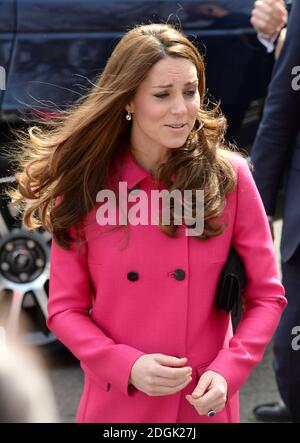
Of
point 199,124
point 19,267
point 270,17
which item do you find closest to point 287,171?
point 270,17

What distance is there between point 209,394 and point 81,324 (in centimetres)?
36

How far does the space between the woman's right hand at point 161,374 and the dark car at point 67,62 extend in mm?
1596

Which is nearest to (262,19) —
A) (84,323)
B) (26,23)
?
(26,23)

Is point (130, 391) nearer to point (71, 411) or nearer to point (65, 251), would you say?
point (65, 251)

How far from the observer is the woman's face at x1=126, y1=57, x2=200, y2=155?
7.16 ft

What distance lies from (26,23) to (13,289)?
1.10 meters

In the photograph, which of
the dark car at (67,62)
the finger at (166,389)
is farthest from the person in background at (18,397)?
the dark car at (67,62)

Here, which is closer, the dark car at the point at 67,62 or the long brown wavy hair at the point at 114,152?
the long brown wavy hair at the point at 114,152

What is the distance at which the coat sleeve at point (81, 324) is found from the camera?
7.19 ft

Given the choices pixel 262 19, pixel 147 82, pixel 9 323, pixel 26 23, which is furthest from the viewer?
pixel 9 323

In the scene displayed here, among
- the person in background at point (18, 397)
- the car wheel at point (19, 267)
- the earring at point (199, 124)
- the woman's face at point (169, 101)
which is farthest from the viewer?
the car wheel at point (19, 267)

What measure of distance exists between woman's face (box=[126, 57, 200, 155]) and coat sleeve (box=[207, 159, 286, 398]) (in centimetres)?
20

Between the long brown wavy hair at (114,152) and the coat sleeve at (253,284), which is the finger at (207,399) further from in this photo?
the long brown wavy hair at (114,152)

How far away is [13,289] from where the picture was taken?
3953 millimetres
